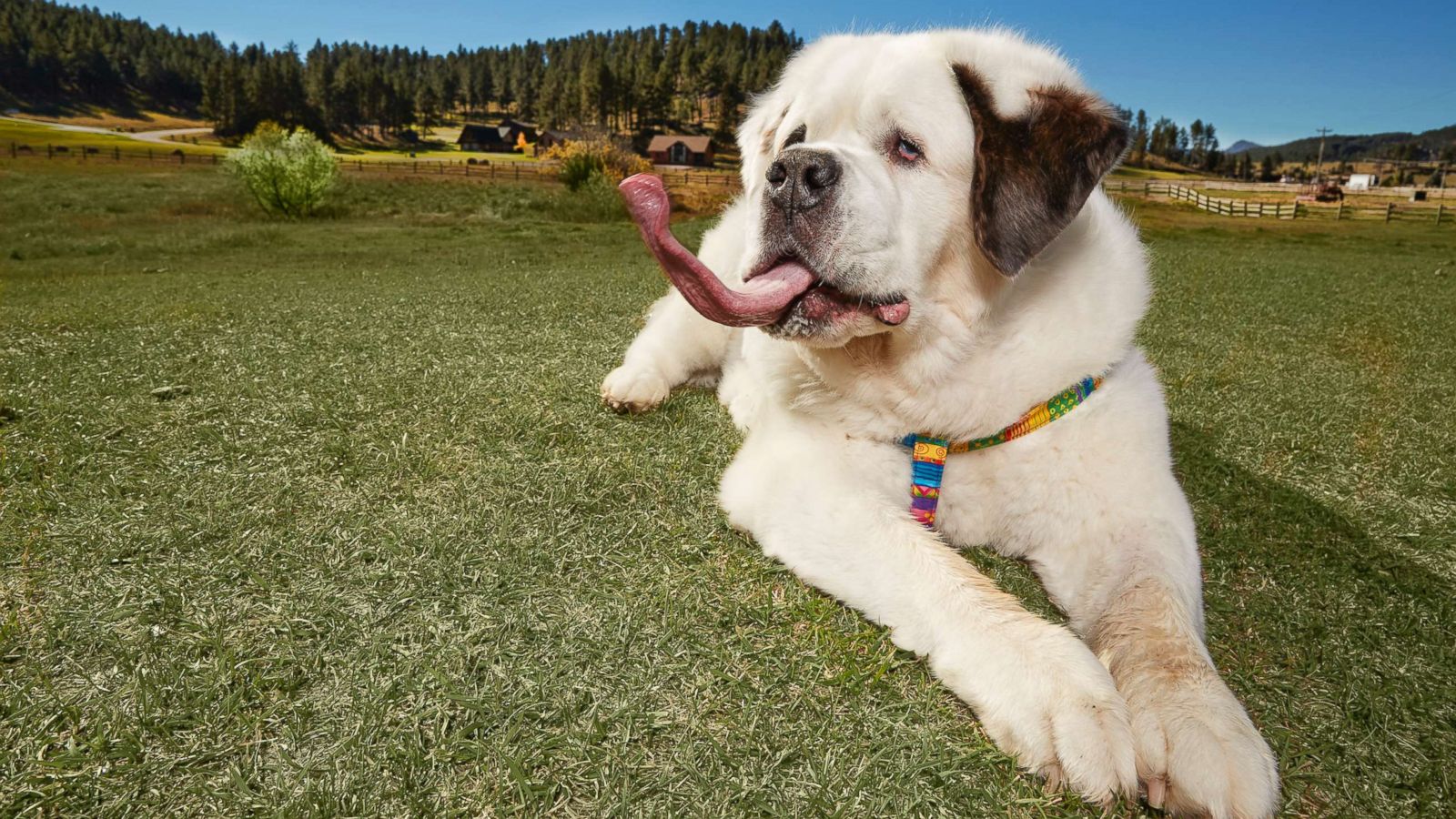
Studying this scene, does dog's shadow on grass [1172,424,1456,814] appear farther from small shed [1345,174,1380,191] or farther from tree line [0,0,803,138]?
small shed [1345,174,1380,191]

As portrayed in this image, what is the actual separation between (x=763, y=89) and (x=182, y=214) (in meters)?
29.1

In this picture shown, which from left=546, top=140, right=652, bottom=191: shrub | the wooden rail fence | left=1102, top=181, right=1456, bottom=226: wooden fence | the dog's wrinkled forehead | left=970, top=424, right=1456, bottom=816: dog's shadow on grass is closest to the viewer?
left=970, top=424, right=1456, bottom=816: dog's shadow on grass

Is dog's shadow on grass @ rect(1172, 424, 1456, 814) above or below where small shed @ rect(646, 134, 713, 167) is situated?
below

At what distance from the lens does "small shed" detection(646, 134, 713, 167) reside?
87312mm

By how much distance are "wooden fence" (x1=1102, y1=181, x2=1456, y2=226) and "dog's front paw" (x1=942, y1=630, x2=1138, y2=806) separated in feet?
A: 125

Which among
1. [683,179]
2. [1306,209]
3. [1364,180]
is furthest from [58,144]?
[1364,180]

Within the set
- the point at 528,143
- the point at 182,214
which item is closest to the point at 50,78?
the point at 528,143

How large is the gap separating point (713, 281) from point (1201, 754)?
1525 mm

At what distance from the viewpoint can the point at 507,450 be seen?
2977 millimetres

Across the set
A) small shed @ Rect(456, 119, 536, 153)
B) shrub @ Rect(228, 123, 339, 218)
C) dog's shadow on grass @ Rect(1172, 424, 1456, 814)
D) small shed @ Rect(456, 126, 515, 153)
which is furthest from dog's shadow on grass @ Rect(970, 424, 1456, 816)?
small shed @ Rect(456, 126, 515, 153)

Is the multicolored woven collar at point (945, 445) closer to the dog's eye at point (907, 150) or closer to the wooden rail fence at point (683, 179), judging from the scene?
the dog's eye at point (907, 150)

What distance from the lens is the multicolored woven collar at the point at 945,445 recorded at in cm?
220

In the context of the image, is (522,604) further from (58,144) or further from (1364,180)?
(1364,180)

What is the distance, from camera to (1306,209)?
40.2 meters
